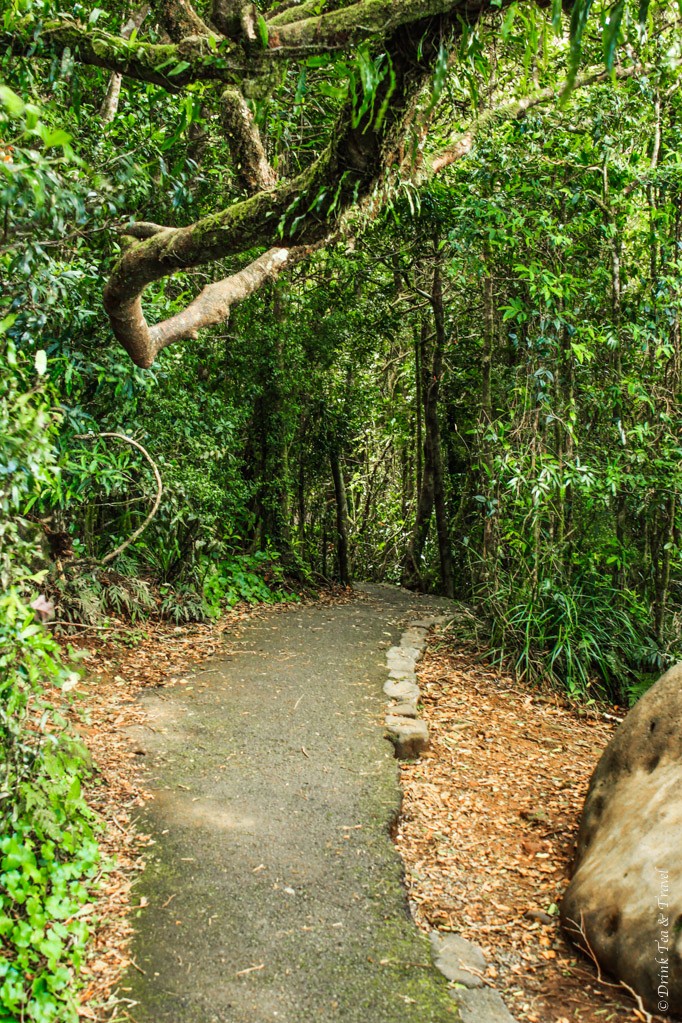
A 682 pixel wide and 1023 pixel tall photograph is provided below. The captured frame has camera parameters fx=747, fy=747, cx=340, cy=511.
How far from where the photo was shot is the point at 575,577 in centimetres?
602

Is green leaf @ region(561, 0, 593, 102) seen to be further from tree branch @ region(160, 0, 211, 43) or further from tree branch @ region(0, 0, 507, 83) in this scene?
tree branch @ region(160, 0, 211, 43)

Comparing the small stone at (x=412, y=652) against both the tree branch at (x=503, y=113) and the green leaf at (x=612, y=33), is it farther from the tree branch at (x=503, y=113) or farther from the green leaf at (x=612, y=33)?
the green leaf at (x=612, y=33)

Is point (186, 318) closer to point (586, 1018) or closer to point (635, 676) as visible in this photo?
point (586, 1018)

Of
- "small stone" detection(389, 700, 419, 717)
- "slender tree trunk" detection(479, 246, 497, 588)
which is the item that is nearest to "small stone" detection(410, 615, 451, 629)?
"slender tree trunk" detection(479, 246, 497, 588)

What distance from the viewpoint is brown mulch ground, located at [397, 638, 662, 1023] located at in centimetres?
263

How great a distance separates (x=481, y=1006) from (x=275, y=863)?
1.04 m

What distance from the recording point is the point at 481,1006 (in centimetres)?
246

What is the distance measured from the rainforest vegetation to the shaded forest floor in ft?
0.76

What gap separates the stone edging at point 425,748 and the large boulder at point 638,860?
42cm

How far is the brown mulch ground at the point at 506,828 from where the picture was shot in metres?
2.63

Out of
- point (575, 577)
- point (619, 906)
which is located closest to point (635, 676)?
point (575, 577)

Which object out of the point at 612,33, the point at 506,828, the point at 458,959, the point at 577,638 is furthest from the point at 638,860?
the point at 577,638

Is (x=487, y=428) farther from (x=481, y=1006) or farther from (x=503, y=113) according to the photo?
(x=481, y=1006)

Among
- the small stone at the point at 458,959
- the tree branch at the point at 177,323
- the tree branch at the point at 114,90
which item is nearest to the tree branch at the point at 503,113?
the tree branch at the point at 114,90
